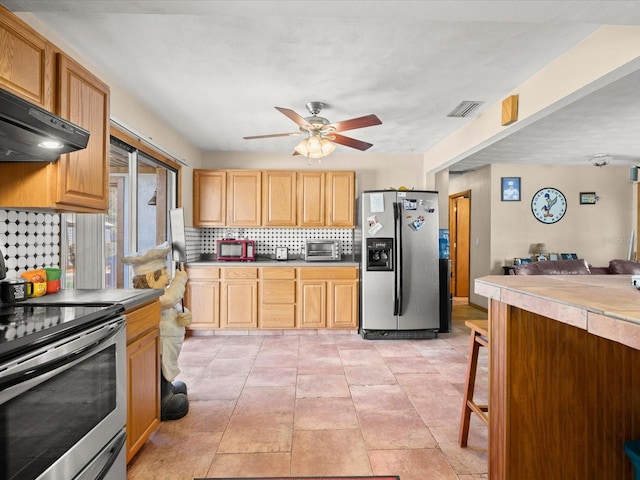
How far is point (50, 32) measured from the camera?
220 cm

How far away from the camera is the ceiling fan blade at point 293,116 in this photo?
2689 millimetres

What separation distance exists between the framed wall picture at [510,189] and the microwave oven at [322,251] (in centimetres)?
284

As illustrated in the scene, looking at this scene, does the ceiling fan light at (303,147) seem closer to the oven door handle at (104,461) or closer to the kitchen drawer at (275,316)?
the kitchen drawer at (275,316)

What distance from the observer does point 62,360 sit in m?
1.31

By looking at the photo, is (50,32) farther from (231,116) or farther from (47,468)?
(47,468)

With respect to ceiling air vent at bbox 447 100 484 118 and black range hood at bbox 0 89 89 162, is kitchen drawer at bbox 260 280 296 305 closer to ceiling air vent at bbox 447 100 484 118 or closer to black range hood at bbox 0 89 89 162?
ceiling air vent at bbox 447 100 484 118

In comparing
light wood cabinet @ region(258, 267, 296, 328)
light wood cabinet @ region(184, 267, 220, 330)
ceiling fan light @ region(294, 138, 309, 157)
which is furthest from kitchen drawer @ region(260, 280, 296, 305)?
ceiling fan light @ region(294, 138, 309, 157)

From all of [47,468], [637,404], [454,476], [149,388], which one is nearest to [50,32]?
[149,388]

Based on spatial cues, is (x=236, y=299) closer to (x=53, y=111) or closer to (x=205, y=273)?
Answer: (x=205, y=273)

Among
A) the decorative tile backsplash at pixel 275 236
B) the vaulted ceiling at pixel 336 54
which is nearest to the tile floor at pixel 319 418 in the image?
the decorative tile backsplash at pixel 275 236

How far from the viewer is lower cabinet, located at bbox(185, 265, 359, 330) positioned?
461 centimetres

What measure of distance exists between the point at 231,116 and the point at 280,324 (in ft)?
8.26

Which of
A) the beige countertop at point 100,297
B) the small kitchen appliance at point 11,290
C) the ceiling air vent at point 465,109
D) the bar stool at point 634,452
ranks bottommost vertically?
the bar stool at point 634,452

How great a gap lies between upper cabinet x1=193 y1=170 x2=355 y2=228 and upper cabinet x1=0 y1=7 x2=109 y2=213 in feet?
8.90
